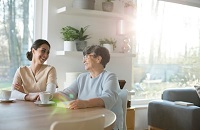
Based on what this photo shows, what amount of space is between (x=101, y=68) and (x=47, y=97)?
2.01 ft

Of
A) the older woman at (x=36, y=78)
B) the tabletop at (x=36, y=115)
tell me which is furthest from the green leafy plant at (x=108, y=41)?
the tabletop at (x=36, y=115)

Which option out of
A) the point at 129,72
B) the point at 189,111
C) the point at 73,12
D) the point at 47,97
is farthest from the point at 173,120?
the point at 47,97

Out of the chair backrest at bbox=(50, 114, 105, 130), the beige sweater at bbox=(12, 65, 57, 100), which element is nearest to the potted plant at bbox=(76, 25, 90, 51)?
the beige sweater at bbox=(12, 65, 57, 100)

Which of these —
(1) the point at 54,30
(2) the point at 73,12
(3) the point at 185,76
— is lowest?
(3) the point at 185,76

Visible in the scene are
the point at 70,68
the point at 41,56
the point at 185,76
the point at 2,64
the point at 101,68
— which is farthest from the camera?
the point at 185,76

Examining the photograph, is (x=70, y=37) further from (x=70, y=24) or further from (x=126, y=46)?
(x=126, y=46)

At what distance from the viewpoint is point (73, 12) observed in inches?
133

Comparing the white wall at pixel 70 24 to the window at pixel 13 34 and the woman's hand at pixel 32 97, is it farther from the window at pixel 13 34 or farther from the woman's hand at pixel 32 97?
the woman's hand at pixel 32 97

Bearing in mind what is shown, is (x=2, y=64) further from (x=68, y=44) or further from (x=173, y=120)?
(x=173, y=120)

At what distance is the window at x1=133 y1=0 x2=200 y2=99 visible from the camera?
446 cm

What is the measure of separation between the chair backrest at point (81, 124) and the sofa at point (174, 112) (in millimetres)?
2403

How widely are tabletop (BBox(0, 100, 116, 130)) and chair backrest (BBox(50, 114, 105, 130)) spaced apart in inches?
6.3

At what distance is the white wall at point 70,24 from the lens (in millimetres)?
3377

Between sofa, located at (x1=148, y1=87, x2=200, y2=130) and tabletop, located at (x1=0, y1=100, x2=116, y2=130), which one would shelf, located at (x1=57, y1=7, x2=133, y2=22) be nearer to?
sofa, located at (x1=148, y1=87, x2=200, y2=130)
